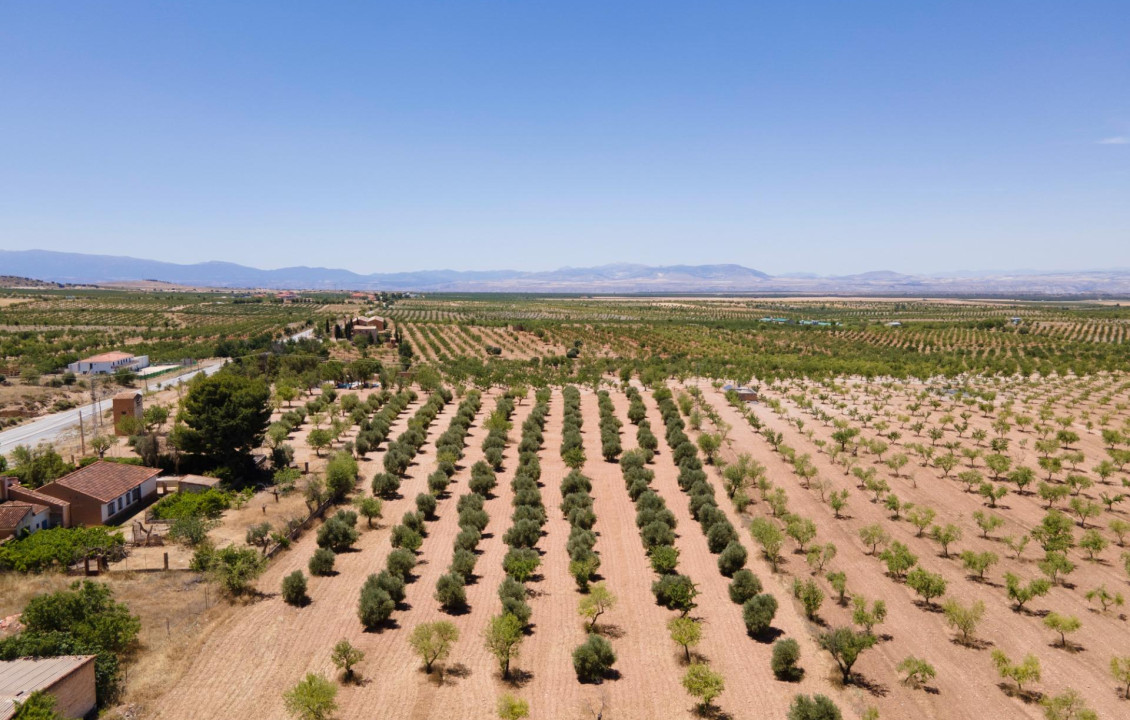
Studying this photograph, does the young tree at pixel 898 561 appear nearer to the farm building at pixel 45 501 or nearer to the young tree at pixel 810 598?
the young tree at pixel 810 598

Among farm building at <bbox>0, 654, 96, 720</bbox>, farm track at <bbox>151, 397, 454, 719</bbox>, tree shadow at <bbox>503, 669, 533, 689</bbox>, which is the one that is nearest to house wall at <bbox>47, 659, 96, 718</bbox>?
farm building at <bbox>0, 654, 96, 720</bbox>

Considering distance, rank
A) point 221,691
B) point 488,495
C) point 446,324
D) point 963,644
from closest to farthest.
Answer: point 221,691 → point 963,644 → point 488,495 → point 446,324

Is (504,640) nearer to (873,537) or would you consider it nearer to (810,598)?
(810,598)

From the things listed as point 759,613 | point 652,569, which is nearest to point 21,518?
point 652,569

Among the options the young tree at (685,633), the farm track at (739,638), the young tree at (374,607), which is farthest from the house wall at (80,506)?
the farm track at (739,638)

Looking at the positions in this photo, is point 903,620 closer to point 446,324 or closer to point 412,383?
point 412,383

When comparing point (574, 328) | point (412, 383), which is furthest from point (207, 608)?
point (574, 328)
